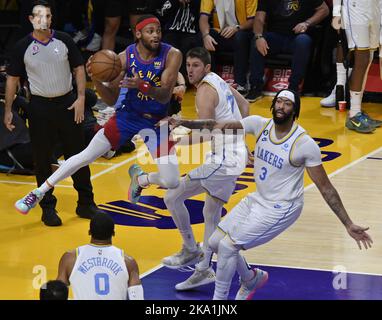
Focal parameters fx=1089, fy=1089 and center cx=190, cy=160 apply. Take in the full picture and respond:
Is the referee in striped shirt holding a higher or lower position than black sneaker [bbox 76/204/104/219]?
higher

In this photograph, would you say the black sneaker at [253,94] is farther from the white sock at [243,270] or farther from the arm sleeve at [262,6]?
the white sock at [243,270]

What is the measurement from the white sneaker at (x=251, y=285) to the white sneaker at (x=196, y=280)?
1.68ft

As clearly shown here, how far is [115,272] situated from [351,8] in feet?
27.7

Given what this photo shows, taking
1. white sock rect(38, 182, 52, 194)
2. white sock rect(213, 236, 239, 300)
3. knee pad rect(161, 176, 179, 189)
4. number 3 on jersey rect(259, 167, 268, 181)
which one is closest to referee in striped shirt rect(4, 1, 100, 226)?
white sock rect(38, 182, 52, 194)

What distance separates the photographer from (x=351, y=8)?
49.0 ft

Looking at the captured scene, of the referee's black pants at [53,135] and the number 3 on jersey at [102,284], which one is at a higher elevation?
the number 3 on jersey at [102,284]

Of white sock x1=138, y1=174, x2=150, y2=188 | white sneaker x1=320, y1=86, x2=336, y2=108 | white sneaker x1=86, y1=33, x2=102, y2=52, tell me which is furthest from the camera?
white sneaker x1=86, y1=33, x2=102, y2=52

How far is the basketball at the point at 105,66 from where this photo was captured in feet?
33.8

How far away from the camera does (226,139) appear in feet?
32.3

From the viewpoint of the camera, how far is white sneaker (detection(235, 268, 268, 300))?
916 centimetres

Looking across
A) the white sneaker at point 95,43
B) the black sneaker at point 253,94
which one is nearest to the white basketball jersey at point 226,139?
the black sneaker at point 253,94

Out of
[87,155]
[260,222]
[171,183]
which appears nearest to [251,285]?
[260,222]

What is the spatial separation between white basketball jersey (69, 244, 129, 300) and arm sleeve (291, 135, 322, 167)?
185cm

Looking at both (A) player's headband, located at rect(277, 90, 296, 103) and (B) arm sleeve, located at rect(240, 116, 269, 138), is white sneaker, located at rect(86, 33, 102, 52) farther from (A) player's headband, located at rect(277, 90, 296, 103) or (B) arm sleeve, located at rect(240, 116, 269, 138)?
(A) player's headband, located at rect(277, 90, 296, 103)
